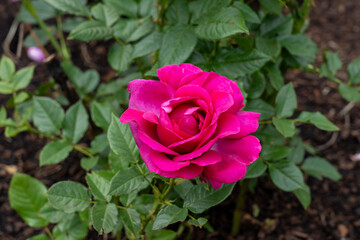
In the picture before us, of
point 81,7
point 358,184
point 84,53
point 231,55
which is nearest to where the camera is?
point 231,55

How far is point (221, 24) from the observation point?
2.69ft

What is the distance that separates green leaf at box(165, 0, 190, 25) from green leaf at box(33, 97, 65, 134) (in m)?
0.45

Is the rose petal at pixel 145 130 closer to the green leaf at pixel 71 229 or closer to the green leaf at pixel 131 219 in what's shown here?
the green leaf at pixel 131 219

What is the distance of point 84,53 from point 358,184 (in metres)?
1.67

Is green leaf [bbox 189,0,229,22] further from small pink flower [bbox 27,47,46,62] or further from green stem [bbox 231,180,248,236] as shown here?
small pink flower [bbox 27,47,46,62]

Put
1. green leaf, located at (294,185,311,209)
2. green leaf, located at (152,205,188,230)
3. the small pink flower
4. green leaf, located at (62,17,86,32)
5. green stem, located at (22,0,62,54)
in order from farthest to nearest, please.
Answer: the small pink flower → green leaf, located at (62,17,86,32) → green stem, located at (22,0,62,54) → green leaf, located at (294,185,311,209) → green leaf, located at (152,205,188,230)

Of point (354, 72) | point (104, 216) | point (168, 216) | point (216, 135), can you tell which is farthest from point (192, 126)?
point (354, 72)

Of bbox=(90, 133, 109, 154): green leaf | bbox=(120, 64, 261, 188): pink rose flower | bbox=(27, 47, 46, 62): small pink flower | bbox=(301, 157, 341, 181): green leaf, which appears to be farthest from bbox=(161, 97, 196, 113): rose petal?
bbox=(27, 47, 46, 62): small pink flower

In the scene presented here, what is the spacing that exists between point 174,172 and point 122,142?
25 cm

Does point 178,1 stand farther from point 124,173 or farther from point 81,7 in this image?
point 124,173

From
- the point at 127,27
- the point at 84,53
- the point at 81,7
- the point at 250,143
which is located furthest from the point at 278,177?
the point at 84,53

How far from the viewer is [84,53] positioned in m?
2.17

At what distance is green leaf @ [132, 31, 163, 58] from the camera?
974 mm

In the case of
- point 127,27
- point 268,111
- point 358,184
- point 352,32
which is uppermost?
point 127,27
